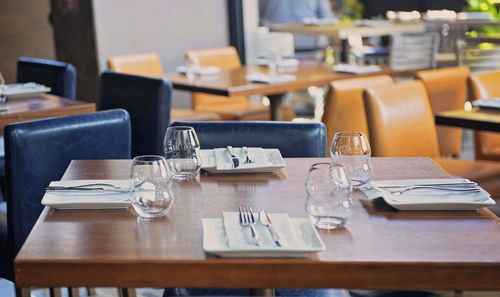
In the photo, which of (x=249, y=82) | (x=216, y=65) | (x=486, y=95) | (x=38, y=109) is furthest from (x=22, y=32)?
(x=486, y=95)

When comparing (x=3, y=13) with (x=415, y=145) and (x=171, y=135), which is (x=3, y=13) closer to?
(x=415, y=145)

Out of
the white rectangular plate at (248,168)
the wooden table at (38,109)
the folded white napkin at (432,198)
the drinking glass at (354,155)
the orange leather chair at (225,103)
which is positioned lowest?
the orange leather chair at (225,103)

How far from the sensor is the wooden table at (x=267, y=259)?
4.54 ft

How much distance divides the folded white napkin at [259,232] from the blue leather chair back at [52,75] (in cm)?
253

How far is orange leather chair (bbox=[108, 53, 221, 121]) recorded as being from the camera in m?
4.69

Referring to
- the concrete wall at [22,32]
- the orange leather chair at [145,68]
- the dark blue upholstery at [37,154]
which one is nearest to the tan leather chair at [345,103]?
the dark blue upholstery at [37,154]

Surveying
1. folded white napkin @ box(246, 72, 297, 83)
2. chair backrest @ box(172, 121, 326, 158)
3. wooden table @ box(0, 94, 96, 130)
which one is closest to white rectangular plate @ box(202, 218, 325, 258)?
chair backrest @ box(172, 121, 326, 158)

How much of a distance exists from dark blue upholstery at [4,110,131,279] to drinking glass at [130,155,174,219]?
71 centimetres

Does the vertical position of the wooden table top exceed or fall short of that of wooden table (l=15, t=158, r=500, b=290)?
it falls short

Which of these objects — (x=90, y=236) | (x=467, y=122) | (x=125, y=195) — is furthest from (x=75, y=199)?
(x=467, y=122)

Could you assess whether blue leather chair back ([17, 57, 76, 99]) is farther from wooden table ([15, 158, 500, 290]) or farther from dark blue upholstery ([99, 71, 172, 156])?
wooden table ([15, 158, 500, 290])

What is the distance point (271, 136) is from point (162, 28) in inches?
150

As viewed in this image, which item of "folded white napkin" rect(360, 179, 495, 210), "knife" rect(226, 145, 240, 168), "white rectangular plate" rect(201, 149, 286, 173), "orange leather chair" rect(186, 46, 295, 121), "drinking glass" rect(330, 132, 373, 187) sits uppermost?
"drinking glass" rect(330, 132, 373, 187)

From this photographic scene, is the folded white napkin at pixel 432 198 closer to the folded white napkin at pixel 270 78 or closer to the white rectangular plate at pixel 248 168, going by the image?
the white rectangular plate at pixel 248 168
